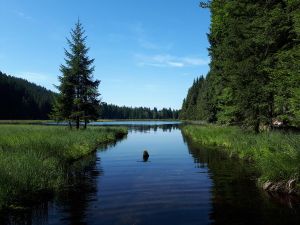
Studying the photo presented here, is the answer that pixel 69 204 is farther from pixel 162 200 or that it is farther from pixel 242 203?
pixel 242 203

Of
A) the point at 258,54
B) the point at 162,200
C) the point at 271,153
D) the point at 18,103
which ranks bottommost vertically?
the point at 162,200

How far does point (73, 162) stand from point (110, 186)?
275 inches

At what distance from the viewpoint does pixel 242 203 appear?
12375 millimetres

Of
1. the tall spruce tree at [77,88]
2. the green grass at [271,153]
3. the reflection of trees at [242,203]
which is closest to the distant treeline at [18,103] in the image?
the tall spruce tree at [77,88]

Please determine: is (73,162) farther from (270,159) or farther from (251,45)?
(251,45)

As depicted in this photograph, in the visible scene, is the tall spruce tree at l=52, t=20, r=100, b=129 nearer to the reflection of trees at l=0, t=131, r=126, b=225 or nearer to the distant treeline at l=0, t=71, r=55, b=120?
the reflection of trees at l=0, t=131, r=126, b=225

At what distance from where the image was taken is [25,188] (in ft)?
40.4

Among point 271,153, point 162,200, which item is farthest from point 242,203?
point 271,153

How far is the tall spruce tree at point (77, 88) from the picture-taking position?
1809 inches

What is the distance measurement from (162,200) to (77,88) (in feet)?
117

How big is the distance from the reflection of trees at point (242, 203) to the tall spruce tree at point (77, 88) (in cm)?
2950

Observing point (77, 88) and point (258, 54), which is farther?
point (77, 88)

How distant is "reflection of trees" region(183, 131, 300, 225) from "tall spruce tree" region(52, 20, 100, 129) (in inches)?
1161

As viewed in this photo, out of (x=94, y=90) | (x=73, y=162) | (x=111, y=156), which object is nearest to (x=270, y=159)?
(x=73, y=162)
